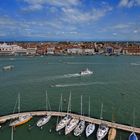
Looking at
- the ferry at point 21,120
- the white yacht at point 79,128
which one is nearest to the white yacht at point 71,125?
the white yacht at point 79,128

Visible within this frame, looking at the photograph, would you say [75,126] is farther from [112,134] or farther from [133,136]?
[133,136]

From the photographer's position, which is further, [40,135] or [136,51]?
[136,51]

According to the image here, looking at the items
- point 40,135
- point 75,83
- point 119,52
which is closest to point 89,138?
point 40,135

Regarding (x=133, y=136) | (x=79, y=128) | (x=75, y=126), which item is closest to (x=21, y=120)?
(x=75, y=126)

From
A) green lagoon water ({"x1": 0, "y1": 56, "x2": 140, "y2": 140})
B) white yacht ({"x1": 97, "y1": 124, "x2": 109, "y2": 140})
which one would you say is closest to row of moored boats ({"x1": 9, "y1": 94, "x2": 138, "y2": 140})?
white yacht ({"x1": 97, "y1": 124, "x2": 109, "y2": 140})

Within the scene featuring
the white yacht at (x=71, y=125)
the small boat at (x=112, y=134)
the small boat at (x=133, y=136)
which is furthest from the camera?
the white yacht at (x=71, y=125)

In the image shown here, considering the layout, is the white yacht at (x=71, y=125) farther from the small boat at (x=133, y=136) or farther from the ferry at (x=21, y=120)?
the small boat at (x=133, y=136)

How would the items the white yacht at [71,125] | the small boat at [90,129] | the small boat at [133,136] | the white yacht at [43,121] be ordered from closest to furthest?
the small boat at [133,136] → the small boat at [90,129] → the white yacht at [71,125] → the white yacht at [43,121]

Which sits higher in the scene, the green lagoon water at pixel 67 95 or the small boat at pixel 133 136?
the small boat at pixel 133 136

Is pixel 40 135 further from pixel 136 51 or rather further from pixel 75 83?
pixel 136 51

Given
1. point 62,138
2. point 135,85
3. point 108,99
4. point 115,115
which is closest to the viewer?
point 62,138
